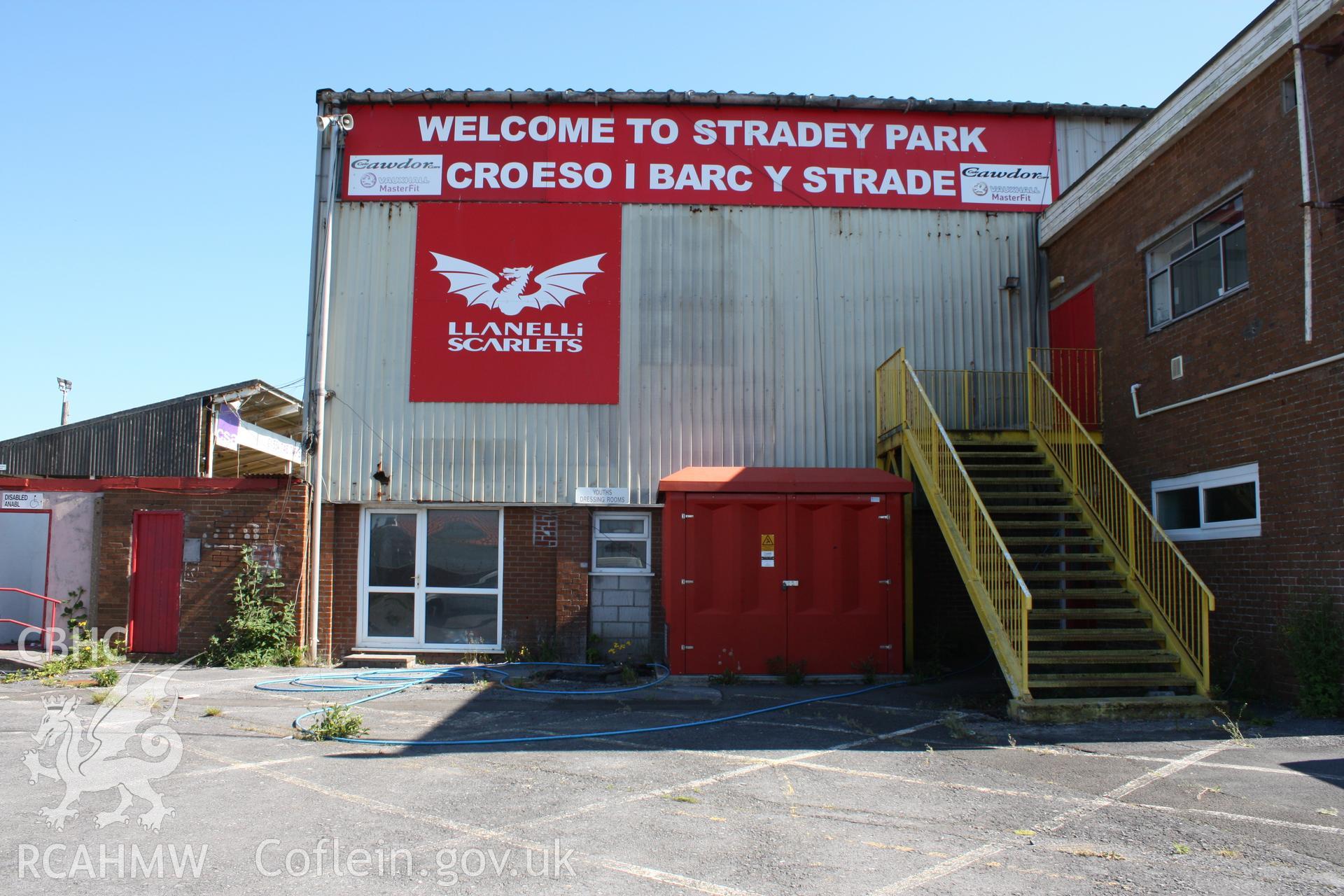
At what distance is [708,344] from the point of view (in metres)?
13.9

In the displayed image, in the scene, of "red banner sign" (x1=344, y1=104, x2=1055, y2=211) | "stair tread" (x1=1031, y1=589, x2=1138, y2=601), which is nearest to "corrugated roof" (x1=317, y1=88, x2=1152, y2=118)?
"red banner sign" (x1=344, y1=104, x2=1055, y2=211)

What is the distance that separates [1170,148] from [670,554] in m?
7.68

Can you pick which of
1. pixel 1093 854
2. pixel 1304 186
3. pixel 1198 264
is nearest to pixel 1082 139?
pixel 1198 264

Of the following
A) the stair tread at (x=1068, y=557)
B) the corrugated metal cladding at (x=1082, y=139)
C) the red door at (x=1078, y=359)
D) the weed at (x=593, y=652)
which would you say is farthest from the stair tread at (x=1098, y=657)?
the corrugated metal cladding at (x=1082, y=139)

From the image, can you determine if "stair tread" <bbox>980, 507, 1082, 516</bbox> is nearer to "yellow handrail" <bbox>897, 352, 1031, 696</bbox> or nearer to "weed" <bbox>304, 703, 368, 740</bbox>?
"yellow handrail" <bbox>897, 352, 1031, 696</bbox>

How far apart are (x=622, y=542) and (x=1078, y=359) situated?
696cm

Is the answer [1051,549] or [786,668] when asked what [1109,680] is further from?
[786,668]

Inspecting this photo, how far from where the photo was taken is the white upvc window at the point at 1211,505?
31.9 feet

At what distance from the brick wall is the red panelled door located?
18.7 feet

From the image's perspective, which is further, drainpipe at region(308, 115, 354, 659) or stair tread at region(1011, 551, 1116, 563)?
drainpipe at region(308, 115, 354, 659)

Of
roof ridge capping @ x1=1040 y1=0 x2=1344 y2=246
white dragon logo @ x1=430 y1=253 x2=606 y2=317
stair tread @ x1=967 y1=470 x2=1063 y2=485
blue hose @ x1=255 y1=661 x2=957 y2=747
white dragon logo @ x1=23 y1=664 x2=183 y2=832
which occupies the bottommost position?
blue hose @ x1=255 y1=661 x2=957 y2=747

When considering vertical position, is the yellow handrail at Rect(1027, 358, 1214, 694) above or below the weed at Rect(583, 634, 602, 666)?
above

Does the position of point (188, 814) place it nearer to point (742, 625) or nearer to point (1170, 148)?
point (742, 625)

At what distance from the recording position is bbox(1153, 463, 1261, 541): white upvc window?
9.72 m
